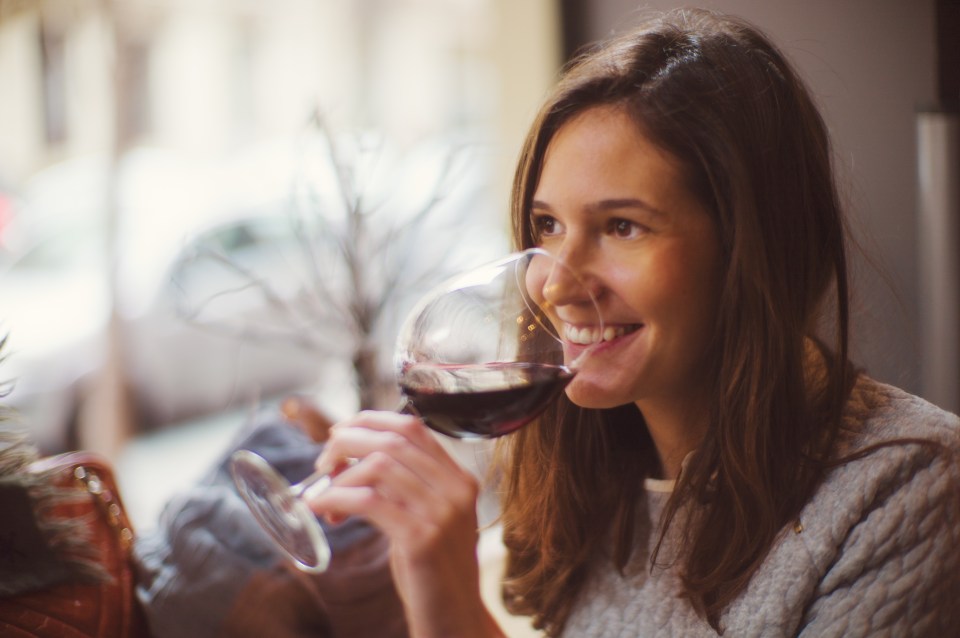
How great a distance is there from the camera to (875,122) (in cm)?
137

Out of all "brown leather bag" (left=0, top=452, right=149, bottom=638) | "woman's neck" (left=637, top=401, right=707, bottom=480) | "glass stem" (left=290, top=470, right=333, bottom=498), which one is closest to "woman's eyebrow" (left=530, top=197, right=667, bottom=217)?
"woman's neck" (left=637, top=401, right=707, bottom=480)

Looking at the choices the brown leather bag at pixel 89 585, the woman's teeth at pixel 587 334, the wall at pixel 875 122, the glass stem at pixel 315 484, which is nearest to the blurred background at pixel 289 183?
the wall at pixel 875 122

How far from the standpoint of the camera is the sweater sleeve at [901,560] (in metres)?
0.98

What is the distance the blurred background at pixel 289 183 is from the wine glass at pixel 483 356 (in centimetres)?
43

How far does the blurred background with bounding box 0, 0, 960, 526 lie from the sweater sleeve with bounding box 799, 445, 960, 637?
12.2 inches

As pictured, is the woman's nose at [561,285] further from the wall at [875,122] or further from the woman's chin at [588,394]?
the wall at [875,122]

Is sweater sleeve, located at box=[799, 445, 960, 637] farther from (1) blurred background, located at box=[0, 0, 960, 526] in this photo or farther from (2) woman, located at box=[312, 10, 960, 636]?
(1) blurred background, located at box=[0, 0, 960, 526]

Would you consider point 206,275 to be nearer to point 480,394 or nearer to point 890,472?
point 480,394

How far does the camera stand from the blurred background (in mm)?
1319

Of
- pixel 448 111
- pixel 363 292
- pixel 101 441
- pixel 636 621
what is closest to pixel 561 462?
pixel 636 621

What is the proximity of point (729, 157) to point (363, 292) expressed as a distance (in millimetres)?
1173

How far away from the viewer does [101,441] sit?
310 centimetres

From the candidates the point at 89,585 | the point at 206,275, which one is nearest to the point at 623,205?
the point at 89,585

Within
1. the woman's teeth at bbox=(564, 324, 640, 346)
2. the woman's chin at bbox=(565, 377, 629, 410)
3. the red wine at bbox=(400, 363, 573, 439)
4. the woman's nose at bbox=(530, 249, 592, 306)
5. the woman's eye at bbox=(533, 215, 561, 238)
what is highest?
the woman's eye at bbox=(533, 215, 561, 238)
